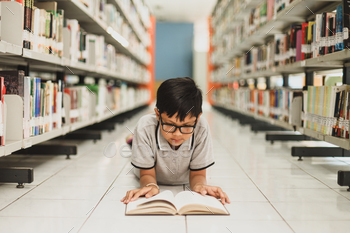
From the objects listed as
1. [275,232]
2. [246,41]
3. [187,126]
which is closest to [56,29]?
[187,126]

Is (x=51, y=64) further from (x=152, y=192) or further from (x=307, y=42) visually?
(x=307, y=42)

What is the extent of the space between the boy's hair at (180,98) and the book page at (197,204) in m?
0.30

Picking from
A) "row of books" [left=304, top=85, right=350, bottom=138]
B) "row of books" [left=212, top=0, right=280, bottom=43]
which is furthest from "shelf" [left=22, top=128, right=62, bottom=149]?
"row of books" [left=212, top=0, right=280, bottom=43]

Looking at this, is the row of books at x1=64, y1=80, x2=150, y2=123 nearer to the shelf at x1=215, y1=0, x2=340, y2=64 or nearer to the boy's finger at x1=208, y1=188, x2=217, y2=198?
the boy's finger at x1=208, y1=188, x2=217, y2=198

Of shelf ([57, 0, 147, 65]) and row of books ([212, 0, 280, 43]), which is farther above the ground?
row of books ([212, 0, 280, 43])

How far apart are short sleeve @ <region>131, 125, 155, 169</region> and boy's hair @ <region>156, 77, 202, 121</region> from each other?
0.19m

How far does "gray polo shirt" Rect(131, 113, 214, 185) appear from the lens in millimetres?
1427

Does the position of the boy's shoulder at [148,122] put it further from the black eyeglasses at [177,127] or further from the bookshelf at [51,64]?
the bookshelf at [51,64]

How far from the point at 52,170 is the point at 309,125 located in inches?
67.5

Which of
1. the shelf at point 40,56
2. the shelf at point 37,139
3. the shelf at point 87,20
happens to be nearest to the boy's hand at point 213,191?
the shelf at point 37,139

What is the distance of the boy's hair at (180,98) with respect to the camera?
1.22 m

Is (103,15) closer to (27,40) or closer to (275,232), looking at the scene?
(27,40)

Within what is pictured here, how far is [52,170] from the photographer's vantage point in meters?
1.97

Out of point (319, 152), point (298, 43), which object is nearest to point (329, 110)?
point (319, 152)
